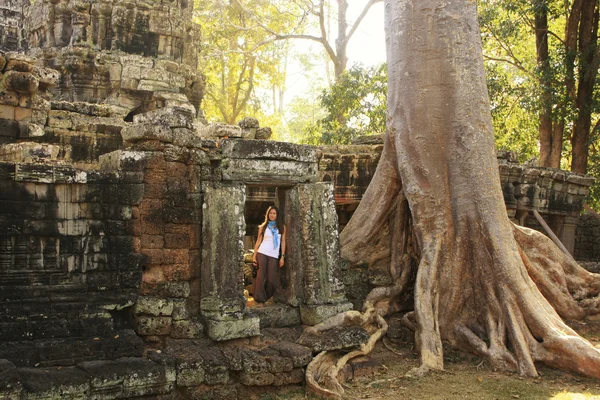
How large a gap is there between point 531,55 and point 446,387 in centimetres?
1515

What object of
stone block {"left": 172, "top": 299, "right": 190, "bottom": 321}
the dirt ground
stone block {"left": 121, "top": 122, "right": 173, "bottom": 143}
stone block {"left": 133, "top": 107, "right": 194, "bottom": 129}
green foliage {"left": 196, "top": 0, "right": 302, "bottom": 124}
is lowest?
the dirt ground

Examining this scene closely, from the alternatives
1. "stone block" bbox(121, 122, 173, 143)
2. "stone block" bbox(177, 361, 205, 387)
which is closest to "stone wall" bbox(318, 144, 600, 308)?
"stone block" bbox(177, 361, 205, 387)

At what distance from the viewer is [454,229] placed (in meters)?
7.61

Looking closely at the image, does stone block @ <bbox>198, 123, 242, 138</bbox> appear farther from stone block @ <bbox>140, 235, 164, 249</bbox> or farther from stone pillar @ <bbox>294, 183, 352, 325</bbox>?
stone block @ <bbox>140, 235, 164, 249</bbox>

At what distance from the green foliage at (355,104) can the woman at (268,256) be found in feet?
30.2

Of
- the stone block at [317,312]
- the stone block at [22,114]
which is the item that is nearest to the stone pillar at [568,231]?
the stone block at [317,312]

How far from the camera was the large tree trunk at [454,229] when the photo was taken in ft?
23.1

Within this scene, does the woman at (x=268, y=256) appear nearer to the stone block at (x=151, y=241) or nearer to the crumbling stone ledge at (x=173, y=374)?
the crumbling stone ledge at (x=173, y=374)

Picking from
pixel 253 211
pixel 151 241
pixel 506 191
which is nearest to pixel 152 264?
pixel 151 241

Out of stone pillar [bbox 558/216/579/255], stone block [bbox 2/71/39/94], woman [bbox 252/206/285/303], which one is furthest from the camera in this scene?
stone pillar [bbox 558/216/579/255]

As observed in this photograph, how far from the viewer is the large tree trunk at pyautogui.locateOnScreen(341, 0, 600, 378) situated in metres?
7.04

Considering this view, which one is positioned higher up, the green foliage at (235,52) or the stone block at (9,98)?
the green foliage at (235,52)

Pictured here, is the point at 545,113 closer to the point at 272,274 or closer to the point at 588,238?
the point at 588,238

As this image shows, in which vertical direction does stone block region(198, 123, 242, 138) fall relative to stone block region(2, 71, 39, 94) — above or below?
below
